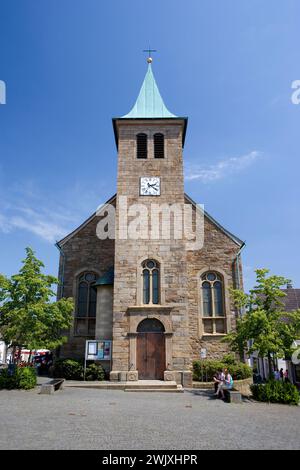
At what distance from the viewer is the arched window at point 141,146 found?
24672mm

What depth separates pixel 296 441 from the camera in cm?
828

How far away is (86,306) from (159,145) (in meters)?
12.1

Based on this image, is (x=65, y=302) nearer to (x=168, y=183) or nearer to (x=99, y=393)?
(x=99, y=393)

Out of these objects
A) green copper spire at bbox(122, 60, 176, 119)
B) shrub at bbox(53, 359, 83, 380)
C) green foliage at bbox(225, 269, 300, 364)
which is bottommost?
shrub at bbox(53, 359, 83, 380)

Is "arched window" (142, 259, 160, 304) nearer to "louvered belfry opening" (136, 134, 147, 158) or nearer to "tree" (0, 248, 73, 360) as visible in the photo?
"tree" (0, 248, 73, 360)

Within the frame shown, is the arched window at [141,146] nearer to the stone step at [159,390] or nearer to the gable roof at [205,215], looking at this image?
the gable roof at [205,215]

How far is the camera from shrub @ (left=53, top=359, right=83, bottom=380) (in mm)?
19922

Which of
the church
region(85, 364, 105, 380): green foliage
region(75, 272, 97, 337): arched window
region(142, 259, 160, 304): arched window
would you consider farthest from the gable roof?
region(85, 364, 105, 380): green foliage

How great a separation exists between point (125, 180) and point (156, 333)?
993 centimetres

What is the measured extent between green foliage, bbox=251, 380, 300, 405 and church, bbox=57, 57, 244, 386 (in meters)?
4.82

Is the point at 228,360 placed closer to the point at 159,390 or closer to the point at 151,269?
the point at 159,390

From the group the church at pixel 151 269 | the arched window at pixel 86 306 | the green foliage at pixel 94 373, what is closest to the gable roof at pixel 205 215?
the church at pixel 151 269

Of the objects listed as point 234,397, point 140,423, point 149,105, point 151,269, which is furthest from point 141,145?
point 140,423
